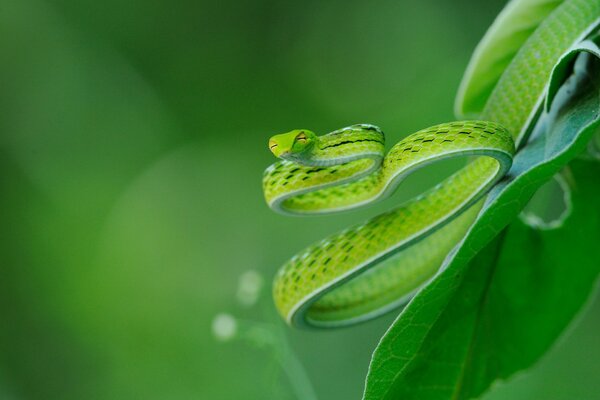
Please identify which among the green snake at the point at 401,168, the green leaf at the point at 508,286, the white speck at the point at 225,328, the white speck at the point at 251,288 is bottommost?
the green leaf at the point at 508,286

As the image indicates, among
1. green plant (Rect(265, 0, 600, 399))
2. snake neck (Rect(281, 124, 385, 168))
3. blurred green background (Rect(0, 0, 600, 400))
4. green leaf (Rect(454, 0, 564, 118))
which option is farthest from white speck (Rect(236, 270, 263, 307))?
blurred green background (Rect(0, 0, 600, 400))

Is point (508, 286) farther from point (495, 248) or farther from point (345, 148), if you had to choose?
point (345, 148)

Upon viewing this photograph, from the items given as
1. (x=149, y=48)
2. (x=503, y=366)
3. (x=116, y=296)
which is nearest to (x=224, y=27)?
(x=149, y=48)

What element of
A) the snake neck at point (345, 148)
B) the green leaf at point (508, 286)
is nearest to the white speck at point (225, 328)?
the green leaf at point (508, 286)

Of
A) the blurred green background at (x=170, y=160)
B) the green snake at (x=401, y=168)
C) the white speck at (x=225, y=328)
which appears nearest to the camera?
the green snake at (x=401, y=168)

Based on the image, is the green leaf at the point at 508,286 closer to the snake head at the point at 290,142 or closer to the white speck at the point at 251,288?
the snake head at the point at 290,142

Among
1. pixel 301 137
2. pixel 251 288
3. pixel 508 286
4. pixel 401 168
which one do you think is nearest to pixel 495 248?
pixel 508 286
